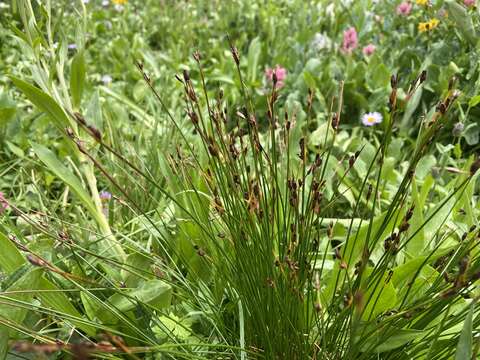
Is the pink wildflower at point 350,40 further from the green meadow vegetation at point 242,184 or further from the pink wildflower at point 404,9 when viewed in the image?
the pink wildflower at point 404,9

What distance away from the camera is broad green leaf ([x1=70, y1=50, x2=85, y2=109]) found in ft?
4.68

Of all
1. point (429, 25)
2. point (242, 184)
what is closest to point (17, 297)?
point (242, 184)

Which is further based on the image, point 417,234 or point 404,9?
point 404,9

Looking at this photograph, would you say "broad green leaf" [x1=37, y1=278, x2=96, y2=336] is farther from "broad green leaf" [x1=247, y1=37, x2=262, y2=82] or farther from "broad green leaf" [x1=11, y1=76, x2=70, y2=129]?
"broad green leaf" [x1=247, y1=37, x2=262, y2=82]

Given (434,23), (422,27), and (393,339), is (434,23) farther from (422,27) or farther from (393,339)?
(393,339)

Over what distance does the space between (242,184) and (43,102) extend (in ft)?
1.56

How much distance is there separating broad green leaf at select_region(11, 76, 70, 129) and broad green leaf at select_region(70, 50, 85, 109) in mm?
109

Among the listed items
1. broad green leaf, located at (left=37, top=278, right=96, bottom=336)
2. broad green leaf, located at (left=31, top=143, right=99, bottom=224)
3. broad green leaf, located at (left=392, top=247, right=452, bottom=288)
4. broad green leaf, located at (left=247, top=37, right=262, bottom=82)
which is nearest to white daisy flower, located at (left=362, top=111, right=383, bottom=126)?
broad green leaf, located at (left=247, top=37, right=262, bottom=82)

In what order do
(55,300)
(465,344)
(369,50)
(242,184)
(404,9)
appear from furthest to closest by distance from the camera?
(404,9) < (369,50) < (242,184) < (55,300) < (465,344)

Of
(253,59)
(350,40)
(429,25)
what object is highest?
(429,25)

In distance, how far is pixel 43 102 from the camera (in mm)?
1325

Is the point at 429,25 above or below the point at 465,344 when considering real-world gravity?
above

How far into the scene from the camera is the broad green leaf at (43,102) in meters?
Result: 1.28

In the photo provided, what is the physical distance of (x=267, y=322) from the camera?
1096 mm
